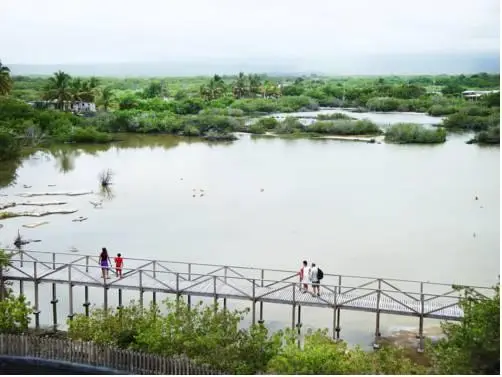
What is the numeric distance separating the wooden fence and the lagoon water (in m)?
3.41

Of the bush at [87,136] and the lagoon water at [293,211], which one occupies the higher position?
the bush at [87,136]

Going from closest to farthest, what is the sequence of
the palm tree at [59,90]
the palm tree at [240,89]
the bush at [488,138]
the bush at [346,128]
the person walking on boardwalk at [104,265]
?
the person walking on boardwalk at [104,265] → the bush at [488,138] → the bush at [346,128] → the palm tree at [59,90] → the palm tree at [240,89]

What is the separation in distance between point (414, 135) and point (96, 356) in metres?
33.3

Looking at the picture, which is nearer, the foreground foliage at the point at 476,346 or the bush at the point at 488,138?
the foreground foliage at the point at 476,346

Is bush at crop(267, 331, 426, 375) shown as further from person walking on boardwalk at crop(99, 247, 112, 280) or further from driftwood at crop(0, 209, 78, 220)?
driftwood at crop(0, 209, 78, 220)

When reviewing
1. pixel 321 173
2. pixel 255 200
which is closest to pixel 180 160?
pixel 321 173

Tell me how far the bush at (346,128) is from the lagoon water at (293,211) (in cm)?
608

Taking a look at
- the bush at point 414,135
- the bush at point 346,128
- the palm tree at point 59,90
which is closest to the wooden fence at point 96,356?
the bush at point 414,135

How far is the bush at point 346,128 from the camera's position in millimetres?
45875

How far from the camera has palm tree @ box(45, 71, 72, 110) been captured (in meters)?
49.9

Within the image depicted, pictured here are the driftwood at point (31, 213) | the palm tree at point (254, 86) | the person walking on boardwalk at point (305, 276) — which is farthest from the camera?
the palm tree at point (254, 86)

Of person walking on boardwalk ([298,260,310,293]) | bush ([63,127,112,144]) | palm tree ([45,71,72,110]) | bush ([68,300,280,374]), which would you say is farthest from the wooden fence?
palm tree ([45,71,72,110])

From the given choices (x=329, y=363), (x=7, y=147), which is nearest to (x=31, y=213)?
(x=7, y=147)

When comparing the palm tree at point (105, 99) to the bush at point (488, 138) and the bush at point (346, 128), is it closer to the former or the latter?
the bush at point (346, 128)
